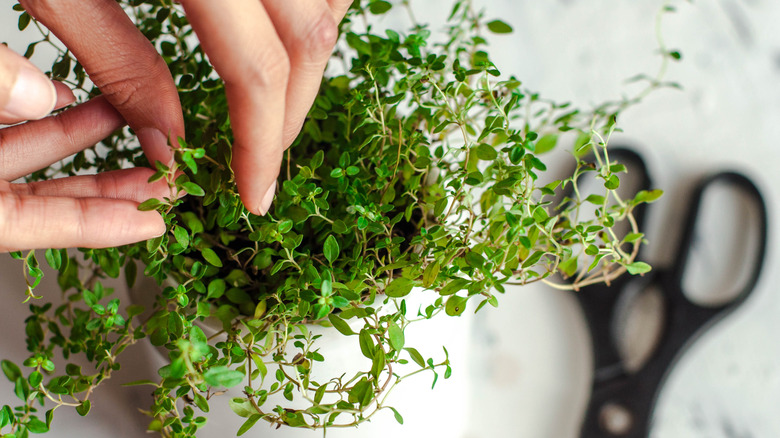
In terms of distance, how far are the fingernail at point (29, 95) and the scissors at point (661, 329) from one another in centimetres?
68

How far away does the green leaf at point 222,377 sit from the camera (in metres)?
0.35

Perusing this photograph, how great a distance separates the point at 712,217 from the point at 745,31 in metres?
0.33

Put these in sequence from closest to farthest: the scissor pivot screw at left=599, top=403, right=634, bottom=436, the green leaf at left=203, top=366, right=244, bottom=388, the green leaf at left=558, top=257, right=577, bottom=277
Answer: the green leaf at left=203, top=366, right=244, bottom=388 → the green leaf at left=558, top=257, right=577, bottom=277 → the scissor pivot screw at left=599, top=403, right=634, bottom=436

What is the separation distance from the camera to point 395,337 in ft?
1.29

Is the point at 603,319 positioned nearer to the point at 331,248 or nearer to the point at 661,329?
the point at 661,329

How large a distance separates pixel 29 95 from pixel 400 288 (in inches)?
11.0

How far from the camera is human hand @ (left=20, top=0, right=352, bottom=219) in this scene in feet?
1.20

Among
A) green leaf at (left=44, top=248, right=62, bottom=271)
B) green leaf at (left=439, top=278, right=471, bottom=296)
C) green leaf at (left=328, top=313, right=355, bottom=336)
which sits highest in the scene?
green leaf at (left=439, top=278, right=471, bottom=296)

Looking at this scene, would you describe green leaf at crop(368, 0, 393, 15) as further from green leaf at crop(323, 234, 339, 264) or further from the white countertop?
the white countertop

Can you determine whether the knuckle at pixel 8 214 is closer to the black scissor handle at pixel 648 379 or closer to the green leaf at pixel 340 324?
the green leaf at pixel 340 324

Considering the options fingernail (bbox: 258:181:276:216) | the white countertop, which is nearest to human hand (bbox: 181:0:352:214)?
fingernail (bbox: 258:181:276:216)

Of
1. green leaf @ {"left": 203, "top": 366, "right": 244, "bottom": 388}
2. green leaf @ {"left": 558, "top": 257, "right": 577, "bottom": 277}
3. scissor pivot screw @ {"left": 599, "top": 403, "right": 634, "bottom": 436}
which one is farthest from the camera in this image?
scissor pivot screw @ {"left": 599, "top": 403, "right": 634, "bottom": 436}

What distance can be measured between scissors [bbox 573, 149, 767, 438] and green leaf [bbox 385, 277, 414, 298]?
48 cm

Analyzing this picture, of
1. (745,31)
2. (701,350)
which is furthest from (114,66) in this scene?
(745,31)
